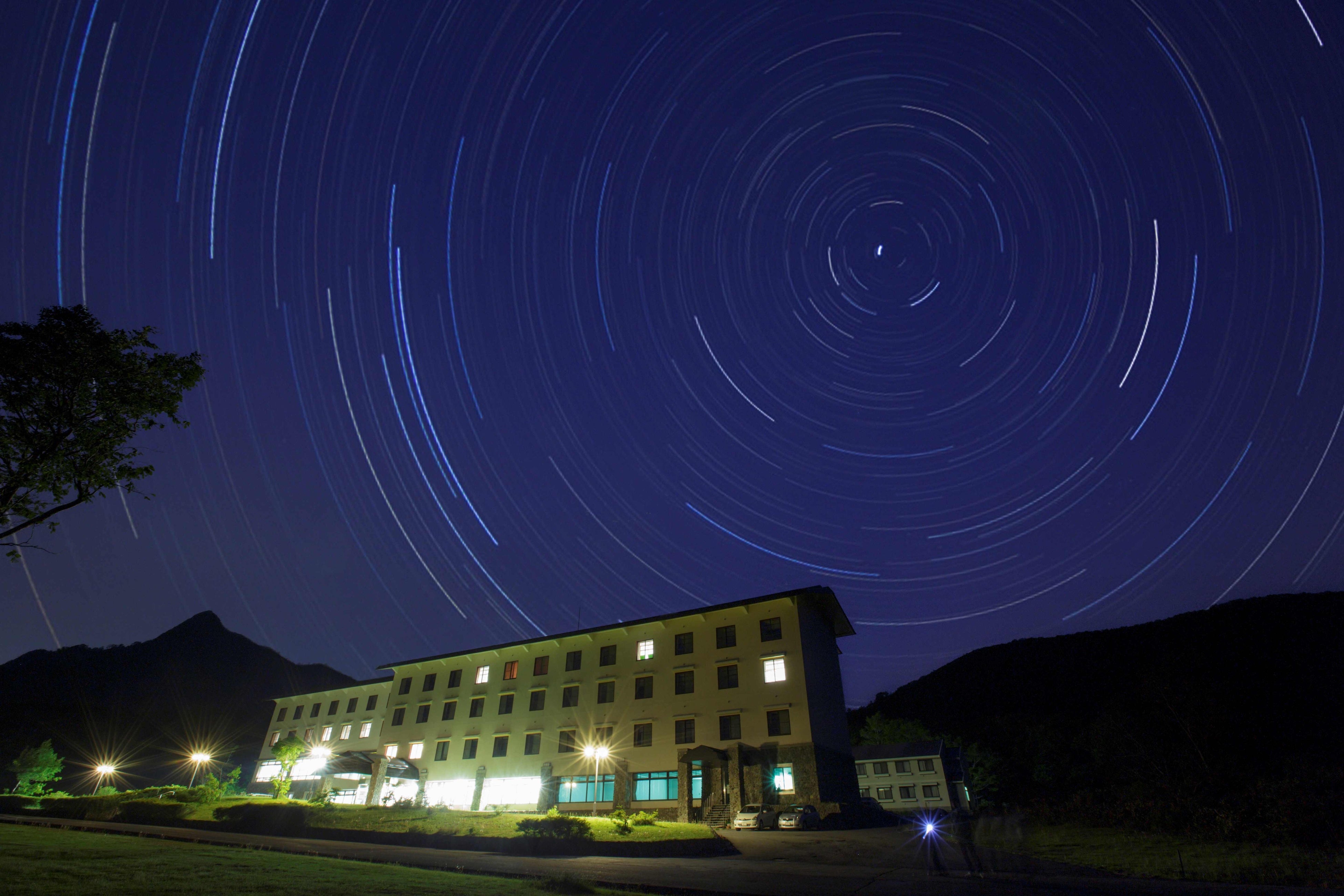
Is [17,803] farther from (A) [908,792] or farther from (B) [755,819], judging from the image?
(A) [908,792]

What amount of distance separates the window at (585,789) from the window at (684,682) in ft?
19.0

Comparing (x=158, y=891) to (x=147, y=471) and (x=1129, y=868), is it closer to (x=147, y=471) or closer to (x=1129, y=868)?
(x=147, y=471)

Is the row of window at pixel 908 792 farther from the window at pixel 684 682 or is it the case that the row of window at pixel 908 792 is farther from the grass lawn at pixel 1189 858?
the window at pixel 684 682

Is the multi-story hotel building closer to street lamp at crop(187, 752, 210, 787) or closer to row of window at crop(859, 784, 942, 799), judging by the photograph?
street lamp at crop(187, 752, 210, 787)

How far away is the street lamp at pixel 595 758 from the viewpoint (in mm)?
33000

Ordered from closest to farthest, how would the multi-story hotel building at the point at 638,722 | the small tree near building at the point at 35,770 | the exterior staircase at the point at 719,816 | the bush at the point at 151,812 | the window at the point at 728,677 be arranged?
1. the bush at the point at 151,812
2. the exterior staircase at the point at 719,816
3. the multi-story hotel building at the point at 638,722
4. the window at the point at 728,677
5. the small tree near building at the point at 35,770

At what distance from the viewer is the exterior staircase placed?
2908 cm

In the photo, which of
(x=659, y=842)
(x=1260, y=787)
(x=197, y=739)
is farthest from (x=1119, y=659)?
(x=197, y=739)

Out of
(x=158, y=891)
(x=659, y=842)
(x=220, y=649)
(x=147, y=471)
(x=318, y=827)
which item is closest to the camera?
(x=158, y=891)

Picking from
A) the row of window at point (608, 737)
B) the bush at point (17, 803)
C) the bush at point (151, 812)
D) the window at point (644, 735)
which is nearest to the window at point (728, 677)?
the row of window at point (608, 737)

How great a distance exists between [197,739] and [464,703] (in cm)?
11963

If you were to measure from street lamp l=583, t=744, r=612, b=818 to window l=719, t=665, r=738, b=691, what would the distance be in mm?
7717

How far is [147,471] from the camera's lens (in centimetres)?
1791

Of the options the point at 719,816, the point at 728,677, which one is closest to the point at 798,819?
the point at 719,816
